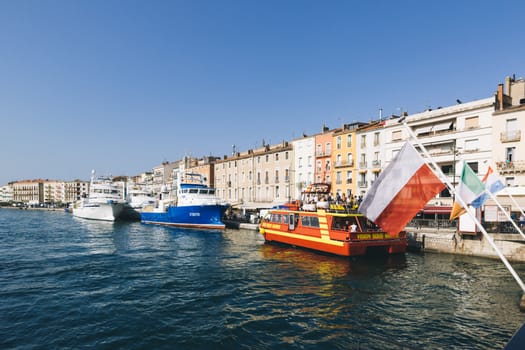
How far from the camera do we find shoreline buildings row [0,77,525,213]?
30.1m

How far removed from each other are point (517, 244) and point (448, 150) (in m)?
15.9

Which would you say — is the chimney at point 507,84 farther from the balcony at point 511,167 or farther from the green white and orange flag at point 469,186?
the green white and orange flag at point 469,186

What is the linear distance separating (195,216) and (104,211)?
973 inches

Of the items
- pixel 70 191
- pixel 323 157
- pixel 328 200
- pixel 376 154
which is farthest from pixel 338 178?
pixel 70 191

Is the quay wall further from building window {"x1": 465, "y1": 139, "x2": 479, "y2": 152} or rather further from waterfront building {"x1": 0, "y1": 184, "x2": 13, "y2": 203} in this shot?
waterfront building {"x1": 0, "y1": 184, "x2": 13, "y2": 203}

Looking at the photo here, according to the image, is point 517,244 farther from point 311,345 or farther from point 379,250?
point 311,345

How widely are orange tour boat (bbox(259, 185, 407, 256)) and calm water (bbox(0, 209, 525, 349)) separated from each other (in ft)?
3.08

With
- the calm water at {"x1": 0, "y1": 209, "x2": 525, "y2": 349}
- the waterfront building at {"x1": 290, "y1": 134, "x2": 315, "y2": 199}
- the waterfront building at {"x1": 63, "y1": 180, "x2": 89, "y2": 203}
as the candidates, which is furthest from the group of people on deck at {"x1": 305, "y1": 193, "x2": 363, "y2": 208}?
the waterfront building at {"x1": 63, "y1": 180, "x2": 89, "y2": 203}

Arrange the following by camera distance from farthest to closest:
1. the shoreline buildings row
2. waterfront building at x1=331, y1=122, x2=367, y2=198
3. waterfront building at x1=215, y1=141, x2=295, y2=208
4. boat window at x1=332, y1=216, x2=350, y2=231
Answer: waterfront building at x1=215, y1=141, x2=295, y2=208
waterfront building at x1=331, y1=122, x2=367, y2=198
the shoreline buildings row
boat window at x1=332, y1=216, x2=350, y2=231

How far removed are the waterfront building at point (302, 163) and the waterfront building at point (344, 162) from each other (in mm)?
4175

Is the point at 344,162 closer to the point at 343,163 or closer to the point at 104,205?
the point at 343,163

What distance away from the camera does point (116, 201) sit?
59250 millimetres

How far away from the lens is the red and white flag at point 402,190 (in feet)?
27.0

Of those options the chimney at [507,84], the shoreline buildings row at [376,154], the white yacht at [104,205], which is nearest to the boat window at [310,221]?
the shoreline buildings row at [376,154]
